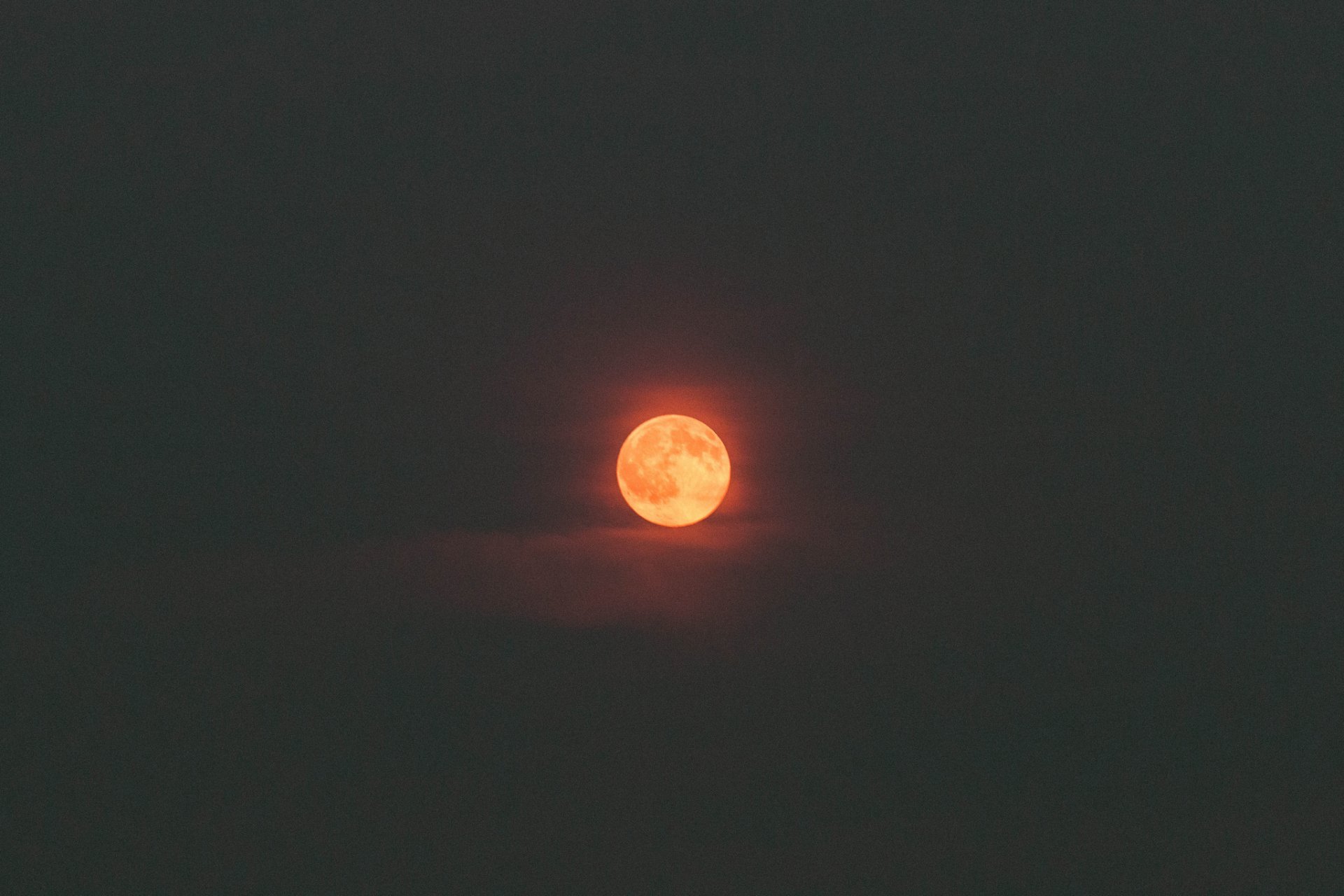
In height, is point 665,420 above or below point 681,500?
above
